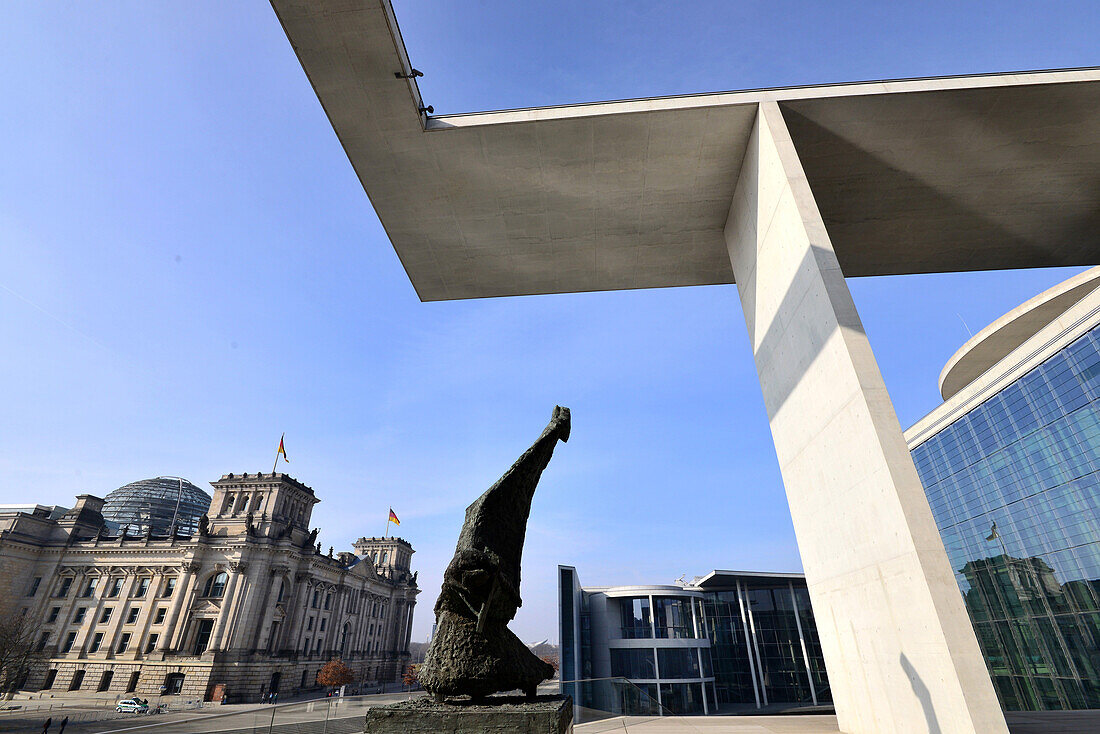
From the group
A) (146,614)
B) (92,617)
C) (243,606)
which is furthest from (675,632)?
(92,617)

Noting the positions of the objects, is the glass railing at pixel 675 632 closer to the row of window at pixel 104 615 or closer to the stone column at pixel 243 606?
the stone column at pixel 243 606

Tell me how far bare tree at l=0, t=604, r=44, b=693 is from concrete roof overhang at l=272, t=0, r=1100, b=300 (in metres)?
37.9

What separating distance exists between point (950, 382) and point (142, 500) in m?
86.0

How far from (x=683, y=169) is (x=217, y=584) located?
50457 millimetres

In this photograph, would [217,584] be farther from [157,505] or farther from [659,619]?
[659,619]

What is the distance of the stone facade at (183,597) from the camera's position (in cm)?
3969

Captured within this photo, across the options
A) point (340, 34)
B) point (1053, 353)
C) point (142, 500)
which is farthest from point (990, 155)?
point (142, 500)

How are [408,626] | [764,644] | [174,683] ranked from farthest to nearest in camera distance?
[408,626] < [174,683] < [764,644]

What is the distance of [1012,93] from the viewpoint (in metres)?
10.1

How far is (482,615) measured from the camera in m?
3.58

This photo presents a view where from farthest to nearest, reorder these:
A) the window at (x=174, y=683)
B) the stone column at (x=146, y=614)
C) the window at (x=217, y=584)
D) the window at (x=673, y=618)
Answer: the window at (x=217, y=584)
the stone column at (x=146, y=614)
the window at (x=174, y=683)
the window at (x=673, y=618)

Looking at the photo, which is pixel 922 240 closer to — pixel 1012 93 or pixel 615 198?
pixel 1012 93

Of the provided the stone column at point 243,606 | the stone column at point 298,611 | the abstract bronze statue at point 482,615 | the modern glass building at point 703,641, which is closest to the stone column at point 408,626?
the stone column at point 298,611

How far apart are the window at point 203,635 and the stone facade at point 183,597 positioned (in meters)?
0.09
